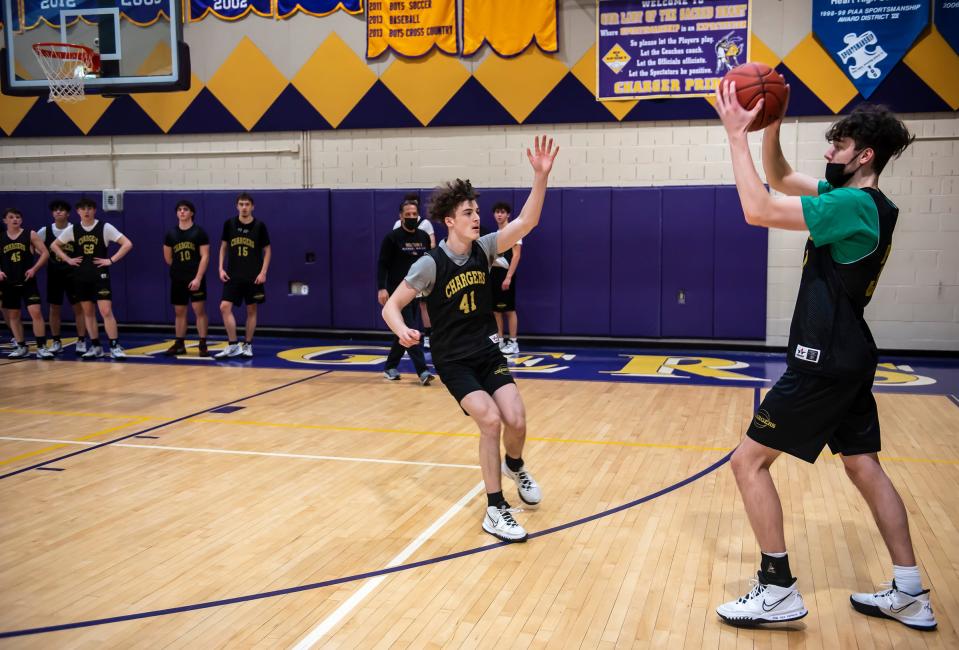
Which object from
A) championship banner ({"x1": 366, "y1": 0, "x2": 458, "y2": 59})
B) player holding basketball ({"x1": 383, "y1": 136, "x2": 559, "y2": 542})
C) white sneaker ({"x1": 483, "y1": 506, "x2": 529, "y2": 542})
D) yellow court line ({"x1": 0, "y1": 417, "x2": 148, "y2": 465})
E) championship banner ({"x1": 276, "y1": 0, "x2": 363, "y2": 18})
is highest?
championship banner ({"x1": 276, "y1": 0, "x2": 363, "y2": 18})

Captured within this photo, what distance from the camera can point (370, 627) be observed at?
11.2 ft

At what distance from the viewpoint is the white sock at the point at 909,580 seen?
11.1ft

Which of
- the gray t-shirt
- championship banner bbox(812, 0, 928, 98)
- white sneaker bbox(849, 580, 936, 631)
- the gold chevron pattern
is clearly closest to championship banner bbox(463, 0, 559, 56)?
the gold chevron pattern

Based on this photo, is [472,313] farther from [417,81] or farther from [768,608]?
[417,81]

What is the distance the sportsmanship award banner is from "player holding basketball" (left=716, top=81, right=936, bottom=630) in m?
8.24

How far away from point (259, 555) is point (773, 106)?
3.06 m

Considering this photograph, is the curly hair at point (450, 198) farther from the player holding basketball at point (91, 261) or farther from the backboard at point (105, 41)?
the player holding basketball at point (91, 261)

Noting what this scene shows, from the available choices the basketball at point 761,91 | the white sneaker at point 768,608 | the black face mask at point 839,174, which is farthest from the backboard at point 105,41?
the white sneaker at point 768,608

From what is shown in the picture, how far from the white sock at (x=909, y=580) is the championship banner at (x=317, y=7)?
1091 cm

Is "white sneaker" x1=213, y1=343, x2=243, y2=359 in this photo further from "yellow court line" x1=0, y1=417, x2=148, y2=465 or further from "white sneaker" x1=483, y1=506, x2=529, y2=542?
"white sneaker" x1=483, y1=506, x2=529, y2=542

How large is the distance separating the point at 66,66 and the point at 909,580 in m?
10.0

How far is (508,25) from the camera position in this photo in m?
11.8

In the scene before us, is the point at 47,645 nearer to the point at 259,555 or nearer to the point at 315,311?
the point at 259,555

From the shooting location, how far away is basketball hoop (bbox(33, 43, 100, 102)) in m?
9.84
